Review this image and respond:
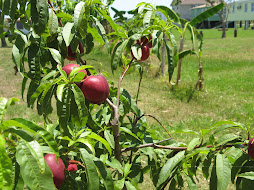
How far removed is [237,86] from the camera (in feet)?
19.4

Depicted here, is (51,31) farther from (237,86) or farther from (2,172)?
(237,86)

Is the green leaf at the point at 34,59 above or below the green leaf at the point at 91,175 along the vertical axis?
above

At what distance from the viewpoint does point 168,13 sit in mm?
1123

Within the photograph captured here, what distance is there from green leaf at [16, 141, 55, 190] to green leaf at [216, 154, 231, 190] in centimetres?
46

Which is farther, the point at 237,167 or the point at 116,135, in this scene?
the point at 116,135

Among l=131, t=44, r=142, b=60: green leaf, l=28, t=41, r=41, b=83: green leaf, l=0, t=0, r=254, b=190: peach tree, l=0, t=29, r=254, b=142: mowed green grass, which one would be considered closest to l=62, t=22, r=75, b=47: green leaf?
l=0, t=0, r=254, b=190: peach tree

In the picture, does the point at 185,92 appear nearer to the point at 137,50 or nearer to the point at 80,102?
the point at 137,50

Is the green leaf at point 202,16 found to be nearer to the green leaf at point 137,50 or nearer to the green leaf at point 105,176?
the green leaf at point 137,50

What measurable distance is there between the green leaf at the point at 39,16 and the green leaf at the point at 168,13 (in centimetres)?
49

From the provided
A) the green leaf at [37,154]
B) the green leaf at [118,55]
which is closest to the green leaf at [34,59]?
the green leaf at [118,55]

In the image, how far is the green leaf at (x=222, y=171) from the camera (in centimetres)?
78

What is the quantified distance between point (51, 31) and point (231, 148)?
2.23 feet

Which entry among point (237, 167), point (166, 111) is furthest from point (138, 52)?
point (166, 111)

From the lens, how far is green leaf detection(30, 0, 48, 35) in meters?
0.83
